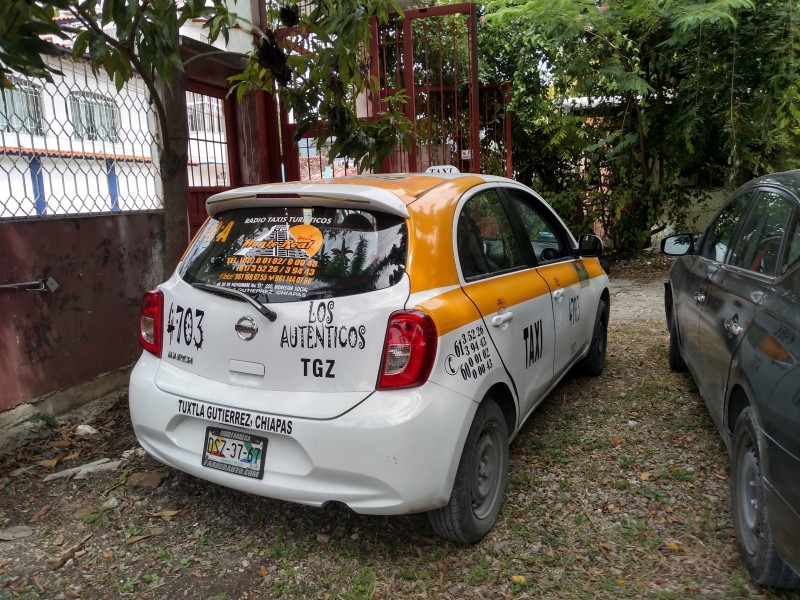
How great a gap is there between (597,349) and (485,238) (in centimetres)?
223

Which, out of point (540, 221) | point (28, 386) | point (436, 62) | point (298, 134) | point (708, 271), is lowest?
point (28, 386)

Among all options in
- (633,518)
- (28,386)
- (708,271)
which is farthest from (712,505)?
(28,386)

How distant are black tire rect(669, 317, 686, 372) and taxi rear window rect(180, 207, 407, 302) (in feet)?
10.6

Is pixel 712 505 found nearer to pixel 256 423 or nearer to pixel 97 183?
pixel 256 423

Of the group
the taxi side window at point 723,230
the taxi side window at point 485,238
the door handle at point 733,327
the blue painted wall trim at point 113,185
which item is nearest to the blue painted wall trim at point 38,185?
the blue painted wall trim at point 113,185

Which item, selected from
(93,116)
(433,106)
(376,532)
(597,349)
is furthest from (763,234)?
(433,106)

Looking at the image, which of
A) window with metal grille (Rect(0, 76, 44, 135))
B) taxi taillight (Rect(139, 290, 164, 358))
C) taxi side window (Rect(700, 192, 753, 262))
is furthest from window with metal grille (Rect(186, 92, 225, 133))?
taxi side window (Rect(700, 192, 753, 262))

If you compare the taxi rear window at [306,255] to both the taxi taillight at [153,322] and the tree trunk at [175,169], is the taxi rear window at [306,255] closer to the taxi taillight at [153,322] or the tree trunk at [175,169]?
the taxi taillight at [153,322]

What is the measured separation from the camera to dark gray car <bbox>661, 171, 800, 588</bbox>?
2117 millimetres

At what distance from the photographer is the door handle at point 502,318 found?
9.91 ft

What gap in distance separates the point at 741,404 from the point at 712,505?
2.28ft

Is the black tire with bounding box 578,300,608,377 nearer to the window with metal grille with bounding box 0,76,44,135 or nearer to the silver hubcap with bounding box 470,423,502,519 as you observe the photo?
the silver hubcap with bounding box 470,423,502,519

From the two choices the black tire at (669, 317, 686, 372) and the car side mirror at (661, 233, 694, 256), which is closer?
the car side mirror at (661, 233, 694, 256)

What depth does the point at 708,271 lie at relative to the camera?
3.76m
